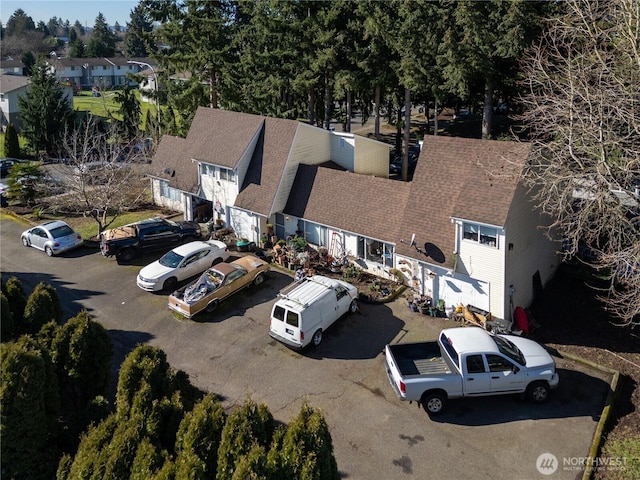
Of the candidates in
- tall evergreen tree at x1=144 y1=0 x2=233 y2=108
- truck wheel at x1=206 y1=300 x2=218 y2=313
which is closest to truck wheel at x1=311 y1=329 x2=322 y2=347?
truck wheel at x1=206 y1=300 x2=218 y2=313

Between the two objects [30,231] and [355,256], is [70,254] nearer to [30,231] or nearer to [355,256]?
[30,231]

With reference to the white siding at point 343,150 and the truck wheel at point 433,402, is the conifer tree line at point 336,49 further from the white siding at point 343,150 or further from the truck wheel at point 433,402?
the truck wheel at point 433,402

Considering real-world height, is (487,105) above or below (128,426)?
above

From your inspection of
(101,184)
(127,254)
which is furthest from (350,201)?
(101,184)

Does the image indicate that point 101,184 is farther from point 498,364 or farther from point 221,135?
point 498,364

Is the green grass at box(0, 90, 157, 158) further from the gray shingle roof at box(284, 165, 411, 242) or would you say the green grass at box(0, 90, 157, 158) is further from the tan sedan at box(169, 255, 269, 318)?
the tan sedan at box(169, 255, 269, 318)

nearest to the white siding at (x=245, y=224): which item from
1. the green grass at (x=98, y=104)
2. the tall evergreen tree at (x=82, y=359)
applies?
the tall evergreen tree at (x=82, y=359)
